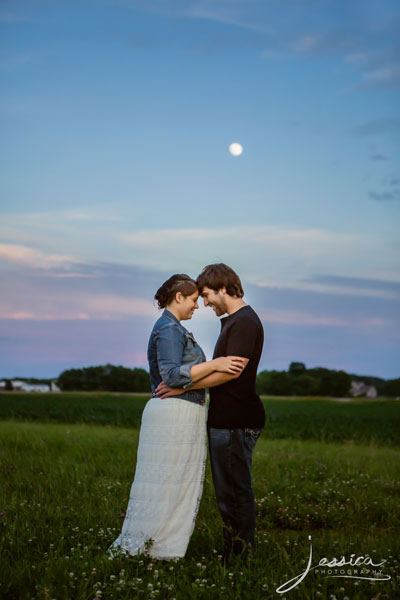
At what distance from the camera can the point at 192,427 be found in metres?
5.82

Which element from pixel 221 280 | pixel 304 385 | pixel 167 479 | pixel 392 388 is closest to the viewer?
pixel 167 479

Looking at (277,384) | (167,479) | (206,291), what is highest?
(206,291)

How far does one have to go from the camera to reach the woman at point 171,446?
576 centimetres

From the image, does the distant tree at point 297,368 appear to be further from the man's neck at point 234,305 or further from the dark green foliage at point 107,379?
the man's neck at point 234,305

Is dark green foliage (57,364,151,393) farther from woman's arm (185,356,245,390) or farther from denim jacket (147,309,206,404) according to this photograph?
woman's arm (185,356,245,390)

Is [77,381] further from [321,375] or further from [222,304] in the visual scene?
[222,304]

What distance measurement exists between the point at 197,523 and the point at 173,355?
11.0ft

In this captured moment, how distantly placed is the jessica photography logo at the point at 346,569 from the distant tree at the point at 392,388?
43990 millimetres

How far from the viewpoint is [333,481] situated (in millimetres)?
11273

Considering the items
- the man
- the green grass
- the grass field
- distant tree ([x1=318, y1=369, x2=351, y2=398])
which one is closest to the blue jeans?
the man

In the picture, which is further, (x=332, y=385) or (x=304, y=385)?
(x=332, y=385)

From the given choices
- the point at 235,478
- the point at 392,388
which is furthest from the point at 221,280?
the point at 392,388

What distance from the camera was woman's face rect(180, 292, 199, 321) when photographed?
594cm

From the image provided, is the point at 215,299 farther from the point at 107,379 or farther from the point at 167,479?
the point at 107,379
